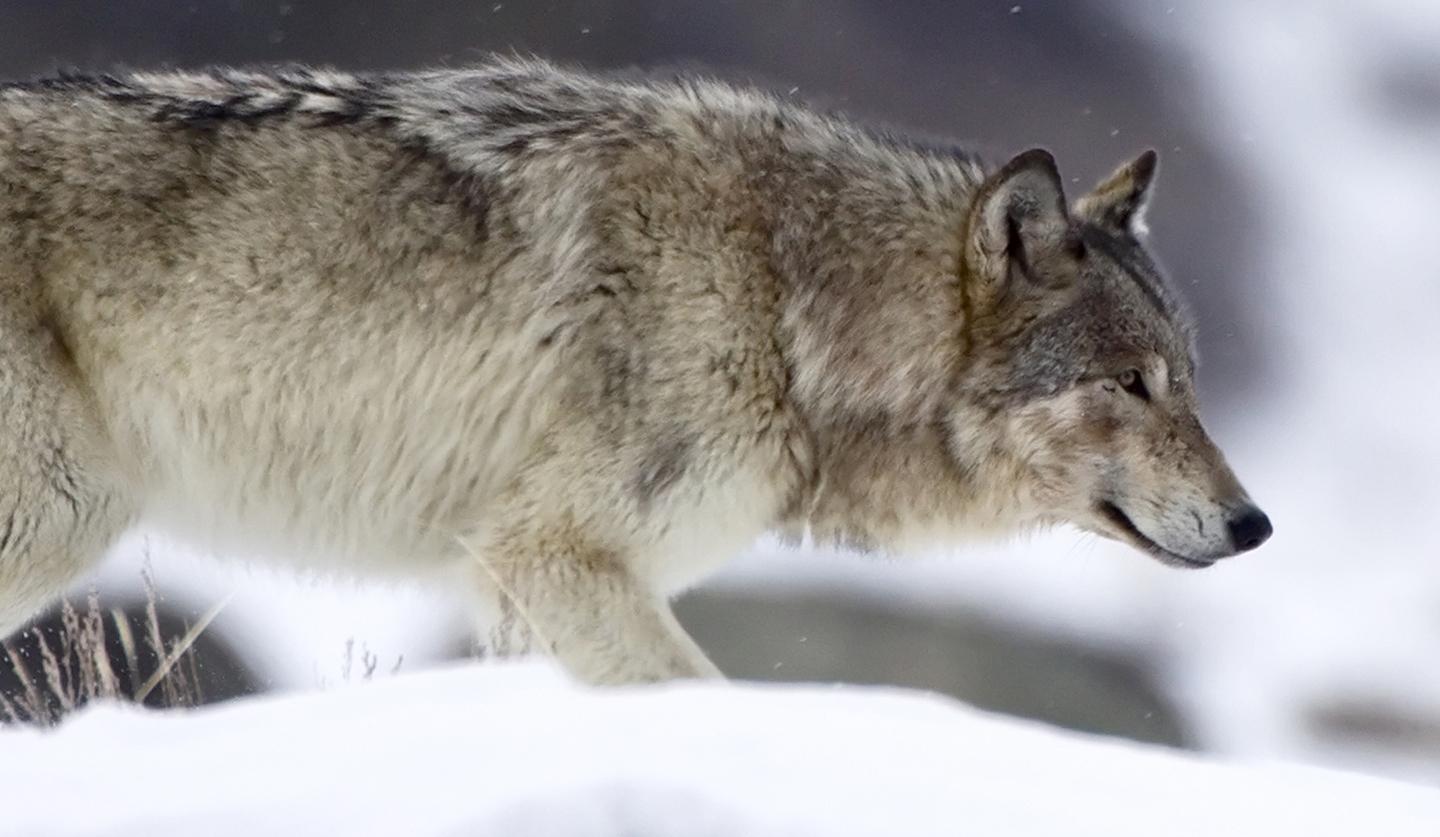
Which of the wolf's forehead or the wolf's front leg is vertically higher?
the wolf's forehead

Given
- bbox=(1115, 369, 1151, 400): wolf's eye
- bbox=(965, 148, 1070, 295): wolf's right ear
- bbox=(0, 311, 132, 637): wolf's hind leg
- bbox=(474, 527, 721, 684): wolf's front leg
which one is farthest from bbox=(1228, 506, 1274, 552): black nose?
bbox=(0, 311, 132, 637): wolf's hind leg

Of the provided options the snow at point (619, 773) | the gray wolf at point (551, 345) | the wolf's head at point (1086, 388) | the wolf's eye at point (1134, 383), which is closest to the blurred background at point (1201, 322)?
the gray wolf at point (551, 345)

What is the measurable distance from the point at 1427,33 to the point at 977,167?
59.9ft

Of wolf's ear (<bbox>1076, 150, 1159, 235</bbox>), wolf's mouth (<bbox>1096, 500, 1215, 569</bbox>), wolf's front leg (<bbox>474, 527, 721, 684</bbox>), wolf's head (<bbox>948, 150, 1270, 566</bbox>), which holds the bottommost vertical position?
wolf's front leg (<bbox>474, 527, 721, 684</bbox>)

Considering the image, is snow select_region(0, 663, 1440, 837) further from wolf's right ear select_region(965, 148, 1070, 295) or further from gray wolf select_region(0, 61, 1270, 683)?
wolf's right ear select_region(965, 148, 1070, 295)

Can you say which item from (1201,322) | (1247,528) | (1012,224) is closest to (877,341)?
(1012,224)

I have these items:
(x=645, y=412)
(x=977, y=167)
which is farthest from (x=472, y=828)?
(x=977, y=167)

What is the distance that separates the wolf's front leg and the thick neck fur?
2.01ft

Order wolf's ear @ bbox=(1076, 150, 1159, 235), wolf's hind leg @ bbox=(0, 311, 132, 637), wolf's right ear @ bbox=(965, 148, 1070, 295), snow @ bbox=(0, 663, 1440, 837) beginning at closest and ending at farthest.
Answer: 1. snow @ bbox=(0, 663, 1440, 837)
2. wolf's hind leg @ bbox=(0, 311, 132, 637)
3. wolf's right ear @ bbox=(965, 148, 1070, 295)
4. wolf's ear @ bbox=(1076, 150, 1159, 235)

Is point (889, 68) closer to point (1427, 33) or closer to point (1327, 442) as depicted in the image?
point (1327, 442)

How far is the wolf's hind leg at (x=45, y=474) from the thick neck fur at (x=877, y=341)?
1.67 m

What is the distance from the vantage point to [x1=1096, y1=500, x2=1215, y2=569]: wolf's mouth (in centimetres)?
435

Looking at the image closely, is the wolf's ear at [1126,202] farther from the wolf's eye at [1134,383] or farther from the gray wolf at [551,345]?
the wolf's eye at [1134,383]

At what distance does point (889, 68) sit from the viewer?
15.7 metres
